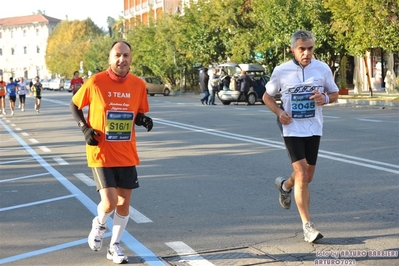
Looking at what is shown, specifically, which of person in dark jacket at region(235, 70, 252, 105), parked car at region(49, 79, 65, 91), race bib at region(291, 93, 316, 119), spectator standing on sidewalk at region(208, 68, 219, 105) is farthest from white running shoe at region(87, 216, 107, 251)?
→ parked car at region(49, 79, 65, 91)

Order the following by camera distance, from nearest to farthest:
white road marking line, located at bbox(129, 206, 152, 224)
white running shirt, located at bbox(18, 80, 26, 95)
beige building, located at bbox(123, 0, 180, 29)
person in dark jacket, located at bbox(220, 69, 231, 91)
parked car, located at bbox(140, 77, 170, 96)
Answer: white road marking line, located at bbox(129, 206, 152, 224) < white running shirt, located at bbox(18, 80, 26, 95) < person in dark jacket, located at bbox(220, 69, 231, 91) < parked car, located at bbox(140, 77, 170, 96) < beige building, located at bbox(123, 0, 180, 29)

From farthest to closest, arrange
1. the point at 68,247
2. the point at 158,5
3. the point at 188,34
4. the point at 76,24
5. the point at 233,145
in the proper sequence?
the point at 76,24
the point at 158,5
the point at 188,34
the point at 233,145
the point at 68,247

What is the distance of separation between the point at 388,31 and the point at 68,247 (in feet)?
86.9

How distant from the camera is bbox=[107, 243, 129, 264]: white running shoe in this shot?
6145 millimetres

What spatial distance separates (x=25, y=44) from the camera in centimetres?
16875

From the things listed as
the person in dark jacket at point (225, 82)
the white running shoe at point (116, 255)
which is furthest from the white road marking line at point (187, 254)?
the person in dark jacket at point (225, 82)

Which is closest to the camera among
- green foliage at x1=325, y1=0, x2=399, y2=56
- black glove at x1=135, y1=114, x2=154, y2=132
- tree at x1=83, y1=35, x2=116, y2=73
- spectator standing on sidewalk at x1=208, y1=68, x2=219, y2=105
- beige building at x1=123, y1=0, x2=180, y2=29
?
black glove at x1=135, y1=114, x2=154, y2=132

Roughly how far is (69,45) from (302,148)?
10996 cm

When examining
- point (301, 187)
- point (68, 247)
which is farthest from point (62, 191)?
point (301, 187)

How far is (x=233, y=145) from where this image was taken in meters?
15.8

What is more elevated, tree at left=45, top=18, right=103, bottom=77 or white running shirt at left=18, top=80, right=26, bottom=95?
tree at left=45, top=18, right=103, bottom=77

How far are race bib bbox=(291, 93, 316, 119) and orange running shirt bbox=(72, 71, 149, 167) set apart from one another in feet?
4.76

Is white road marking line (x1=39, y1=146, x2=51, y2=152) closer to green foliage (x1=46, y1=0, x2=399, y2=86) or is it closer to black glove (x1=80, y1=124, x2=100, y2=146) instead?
black glove (x1=80, y1=124, x2=100, y2=146)

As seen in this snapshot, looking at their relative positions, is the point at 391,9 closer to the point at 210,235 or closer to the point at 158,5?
the point at 210,235
